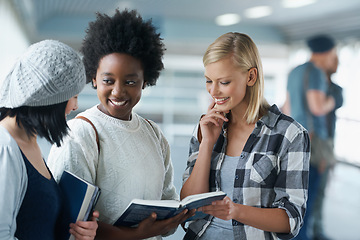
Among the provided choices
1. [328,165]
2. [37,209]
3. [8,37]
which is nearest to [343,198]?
[328,165]

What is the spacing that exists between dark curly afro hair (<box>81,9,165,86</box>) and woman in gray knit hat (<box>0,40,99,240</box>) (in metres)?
0.27

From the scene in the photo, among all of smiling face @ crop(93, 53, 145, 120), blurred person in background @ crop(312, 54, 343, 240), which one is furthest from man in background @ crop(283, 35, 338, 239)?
smiling face @ crop(93, 53, 145, 120)

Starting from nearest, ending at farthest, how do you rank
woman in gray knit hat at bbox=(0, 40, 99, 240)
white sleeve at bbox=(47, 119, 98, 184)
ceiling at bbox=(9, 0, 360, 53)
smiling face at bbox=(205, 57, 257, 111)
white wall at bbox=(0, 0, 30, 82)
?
woman in gray knit hat at bbox=(0, 40, 99, 240) → white sleeve at bbox=(47, 119, 98, 184) → smiling face at bbox=(205, 57, 257, 111) → white wall at bbox=(0, 0, 30, 82) → ceiling at bbox=(9, 0, 360, 53)

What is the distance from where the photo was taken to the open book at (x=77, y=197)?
1064 mm

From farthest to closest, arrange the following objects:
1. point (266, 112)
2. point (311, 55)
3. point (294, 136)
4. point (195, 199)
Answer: point (311, 55) → point (266, 112) → point (294, 136) → point (195, 199)

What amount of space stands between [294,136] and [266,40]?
4.06 m

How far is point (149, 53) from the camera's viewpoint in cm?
139

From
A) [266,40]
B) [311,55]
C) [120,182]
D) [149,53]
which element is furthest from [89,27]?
[266,40]

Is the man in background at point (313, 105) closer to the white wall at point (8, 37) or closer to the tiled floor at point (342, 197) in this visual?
the tiled floor at point (342, 197)

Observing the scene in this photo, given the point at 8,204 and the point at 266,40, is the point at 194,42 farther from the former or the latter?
the point at 8,204

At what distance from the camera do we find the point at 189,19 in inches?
211

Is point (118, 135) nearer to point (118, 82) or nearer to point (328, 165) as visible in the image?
point (118, 82)

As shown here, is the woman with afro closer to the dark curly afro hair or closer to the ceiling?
the dark curly afro hair

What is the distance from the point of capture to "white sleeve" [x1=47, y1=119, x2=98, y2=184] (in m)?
1.18
